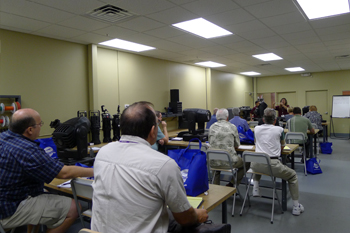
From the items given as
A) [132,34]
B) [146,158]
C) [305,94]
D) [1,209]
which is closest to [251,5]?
[132,34]

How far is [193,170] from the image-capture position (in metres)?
1.88

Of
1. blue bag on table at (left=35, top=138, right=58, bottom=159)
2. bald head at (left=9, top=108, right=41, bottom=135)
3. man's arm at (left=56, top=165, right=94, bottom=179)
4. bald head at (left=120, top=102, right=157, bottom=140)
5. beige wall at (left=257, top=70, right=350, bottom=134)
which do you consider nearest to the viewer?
bald head at (left=120, top=102, right=157, bottom=140)

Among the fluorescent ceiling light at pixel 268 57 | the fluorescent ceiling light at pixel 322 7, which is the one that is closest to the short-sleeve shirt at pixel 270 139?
the fluorescent ceiling light at pixel 322 7

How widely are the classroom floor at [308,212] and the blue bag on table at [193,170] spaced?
1356mm

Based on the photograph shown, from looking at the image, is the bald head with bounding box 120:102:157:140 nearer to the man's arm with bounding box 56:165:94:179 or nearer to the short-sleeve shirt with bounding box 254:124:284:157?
the man's arm with bounding box 56:165:94:179

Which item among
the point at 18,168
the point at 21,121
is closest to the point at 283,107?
the point at 21,121

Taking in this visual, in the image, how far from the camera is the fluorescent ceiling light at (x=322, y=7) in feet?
11.5

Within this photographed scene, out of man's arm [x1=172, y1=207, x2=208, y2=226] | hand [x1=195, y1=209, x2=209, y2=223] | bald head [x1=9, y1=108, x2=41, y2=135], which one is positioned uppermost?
bald head [x1=9, y1=108, x2=41, y2=135]

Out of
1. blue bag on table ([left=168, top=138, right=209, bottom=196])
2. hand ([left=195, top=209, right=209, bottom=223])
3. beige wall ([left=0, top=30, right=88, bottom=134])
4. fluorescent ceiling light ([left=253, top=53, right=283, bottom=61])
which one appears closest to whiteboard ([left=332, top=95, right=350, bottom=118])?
fluorescent ceiling light ([left=253, top=53, right=283, bottom=61])

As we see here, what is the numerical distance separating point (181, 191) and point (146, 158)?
0.74 ft

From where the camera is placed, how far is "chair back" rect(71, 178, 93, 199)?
1.93 m

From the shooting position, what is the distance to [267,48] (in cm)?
624

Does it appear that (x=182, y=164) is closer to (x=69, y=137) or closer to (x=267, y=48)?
(x=69, y=137)

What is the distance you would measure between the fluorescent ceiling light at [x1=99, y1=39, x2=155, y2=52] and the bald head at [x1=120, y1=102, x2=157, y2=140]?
4.22 metres
